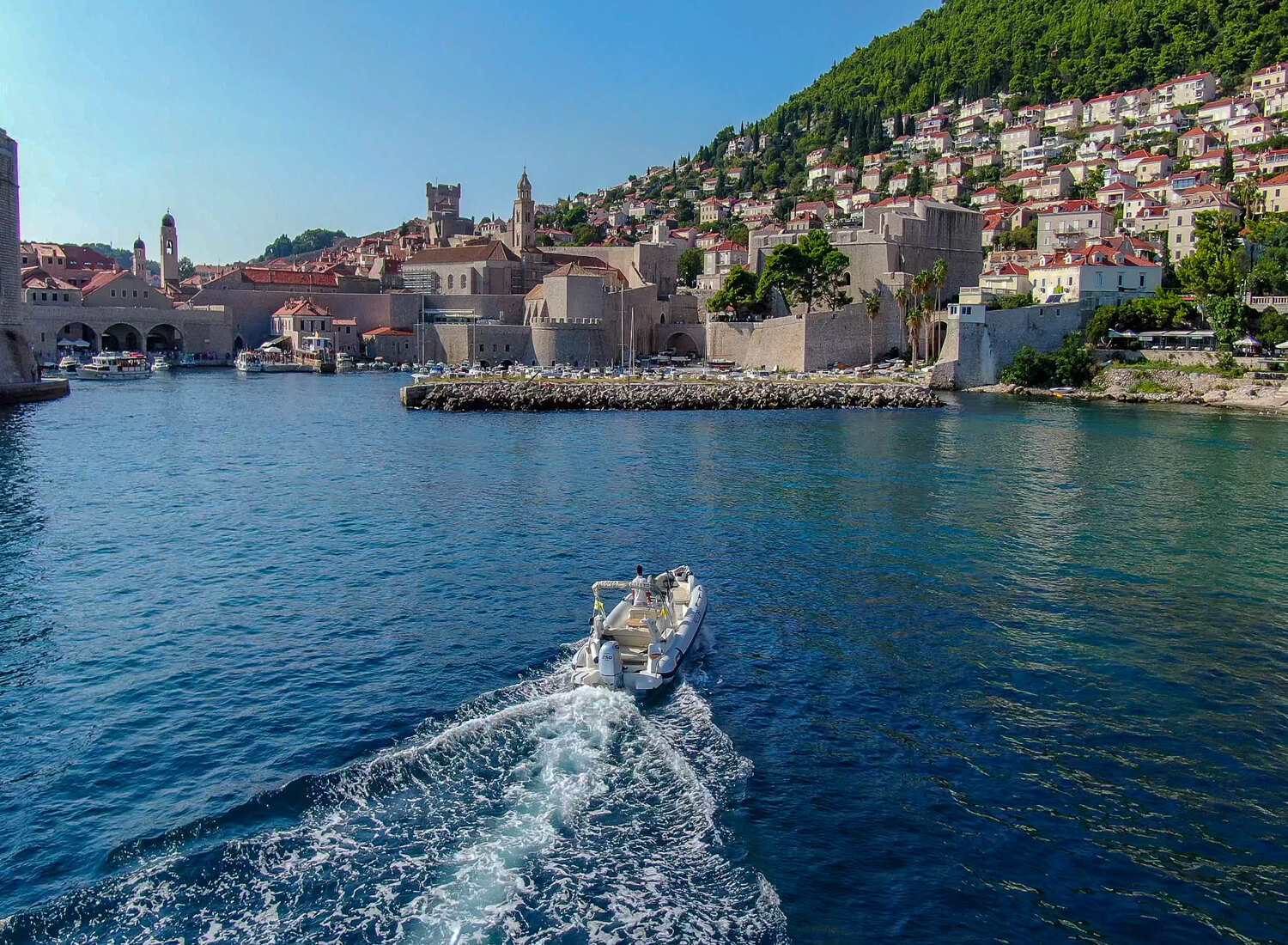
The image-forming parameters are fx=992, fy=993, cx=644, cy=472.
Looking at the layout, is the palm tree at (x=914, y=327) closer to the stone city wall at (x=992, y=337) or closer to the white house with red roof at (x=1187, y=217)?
the stone city wall at (x=992, y=337)

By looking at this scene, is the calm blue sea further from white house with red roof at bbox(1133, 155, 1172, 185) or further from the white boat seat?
white house with red roof at bbox(1133, 155, 1172, 185)

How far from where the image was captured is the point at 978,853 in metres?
7.33

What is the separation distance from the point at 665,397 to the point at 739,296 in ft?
48.8

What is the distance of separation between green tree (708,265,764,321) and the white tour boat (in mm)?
31452

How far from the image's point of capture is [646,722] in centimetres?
949

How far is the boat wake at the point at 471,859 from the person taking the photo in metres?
6.37

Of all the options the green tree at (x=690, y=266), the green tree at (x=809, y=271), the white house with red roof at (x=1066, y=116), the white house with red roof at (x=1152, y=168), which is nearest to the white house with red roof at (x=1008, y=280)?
the green tree at (x=809, y=271)

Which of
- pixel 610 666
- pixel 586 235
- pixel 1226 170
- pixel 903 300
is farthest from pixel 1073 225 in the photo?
pixel 610 666

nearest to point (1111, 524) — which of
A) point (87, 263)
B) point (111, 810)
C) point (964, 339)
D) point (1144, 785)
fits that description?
point (1144, 785)

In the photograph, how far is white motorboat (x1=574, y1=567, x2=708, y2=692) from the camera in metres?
10.2

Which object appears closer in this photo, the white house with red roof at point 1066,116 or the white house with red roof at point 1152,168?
the white house with red roof at point 1152,168

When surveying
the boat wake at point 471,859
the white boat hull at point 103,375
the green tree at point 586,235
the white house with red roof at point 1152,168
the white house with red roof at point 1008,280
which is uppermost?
the white house with red roof at point 1152,168

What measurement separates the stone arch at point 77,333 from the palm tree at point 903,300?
159ft

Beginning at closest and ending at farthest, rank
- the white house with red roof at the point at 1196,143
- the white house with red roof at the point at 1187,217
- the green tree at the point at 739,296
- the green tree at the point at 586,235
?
the green tree at the point at 739,296, the white house with red roof at the point at 1187,217, the white house with red roof at the point at 1196,143, the green tree at the point at 586,235
